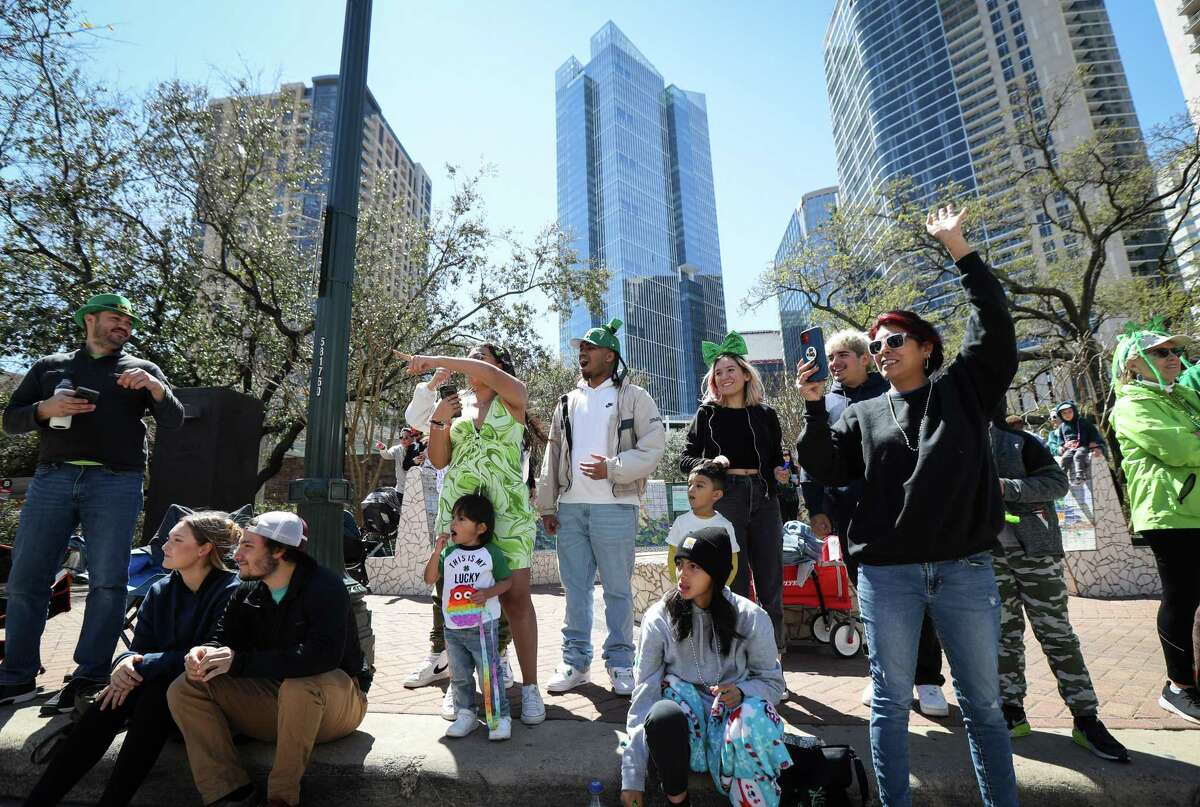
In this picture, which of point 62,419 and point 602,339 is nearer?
point 62,419

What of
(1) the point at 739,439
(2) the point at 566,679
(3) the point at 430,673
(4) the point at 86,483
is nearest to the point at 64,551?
(4) the point at 86,483

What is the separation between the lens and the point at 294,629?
258 cm

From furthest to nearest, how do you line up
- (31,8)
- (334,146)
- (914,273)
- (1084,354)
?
(914,273) < (1084,354) < (31,8) < (334,146)

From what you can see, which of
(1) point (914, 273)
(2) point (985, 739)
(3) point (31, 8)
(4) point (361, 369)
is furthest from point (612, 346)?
(1) point (914, 273)

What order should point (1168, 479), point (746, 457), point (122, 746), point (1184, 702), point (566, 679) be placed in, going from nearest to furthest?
point (122, 746) → point (1184, 702) → point (1168, 479) → point (566, 679) → point (746, 457)

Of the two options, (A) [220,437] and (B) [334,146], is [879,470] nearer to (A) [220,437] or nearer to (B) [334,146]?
(B) [334,146]

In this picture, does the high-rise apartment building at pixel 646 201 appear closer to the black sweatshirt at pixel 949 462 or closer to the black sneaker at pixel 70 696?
the black sneaker at pixel 70 696

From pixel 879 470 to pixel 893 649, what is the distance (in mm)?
638

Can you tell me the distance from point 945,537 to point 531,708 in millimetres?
2094

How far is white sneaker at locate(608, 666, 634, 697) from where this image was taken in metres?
3.35

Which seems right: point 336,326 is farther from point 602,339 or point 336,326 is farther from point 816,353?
point 816,353

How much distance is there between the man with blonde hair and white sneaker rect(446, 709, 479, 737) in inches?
81.1

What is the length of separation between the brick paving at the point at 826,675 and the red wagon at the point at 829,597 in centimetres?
14

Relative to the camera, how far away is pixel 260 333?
13.9 metres
